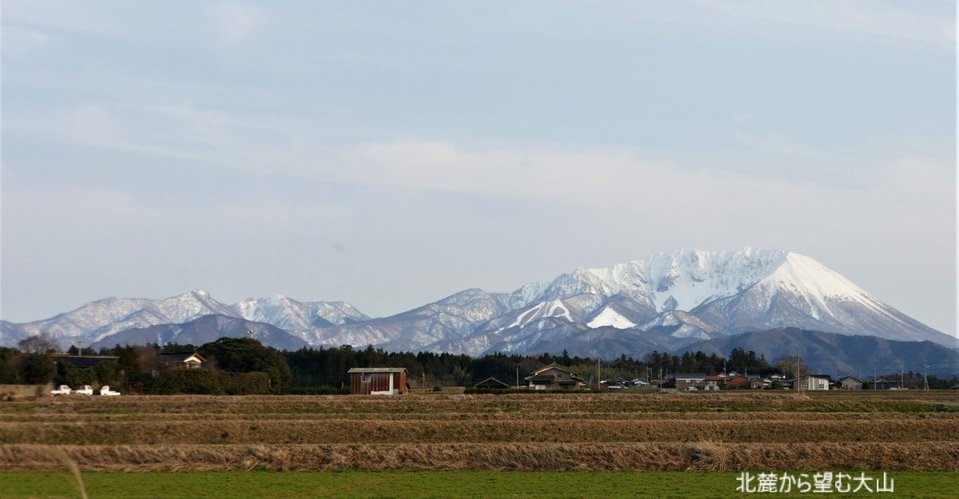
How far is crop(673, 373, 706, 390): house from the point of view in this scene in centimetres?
13838

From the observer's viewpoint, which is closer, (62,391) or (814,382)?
(62,391)

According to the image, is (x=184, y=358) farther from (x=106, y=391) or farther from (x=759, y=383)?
(x=759, y=383)

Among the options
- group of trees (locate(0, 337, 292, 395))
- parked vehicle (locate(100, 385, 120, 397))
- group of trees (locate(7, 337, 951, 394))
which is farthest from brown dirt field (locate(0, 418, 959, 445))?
group of trees (locate(7, 337, 951, 394))

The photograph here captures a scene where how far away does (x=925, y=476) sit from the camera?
79.5 ft

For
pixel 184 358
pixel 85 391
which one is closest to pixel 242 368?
pixel 184 358

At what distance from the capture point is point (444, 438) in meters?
33.0

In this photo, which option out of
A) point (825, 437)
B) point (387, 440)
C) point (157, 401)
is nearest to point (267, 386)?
point (157, 401)

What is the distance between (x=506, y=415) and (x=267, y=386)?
41974 mm

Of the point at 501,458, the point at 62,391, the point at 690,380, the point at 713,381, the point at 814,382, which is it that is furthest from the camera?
the point at 814,382

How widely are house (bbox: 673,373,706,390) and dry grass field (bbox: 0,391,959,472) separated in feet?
282

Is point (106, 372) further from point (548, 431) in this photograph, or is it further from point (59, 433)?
point (548, 431)

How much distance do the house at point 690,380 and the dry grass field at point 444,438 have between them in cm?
8589

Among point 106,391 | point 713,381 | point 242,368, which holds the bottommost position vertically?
point 713,381

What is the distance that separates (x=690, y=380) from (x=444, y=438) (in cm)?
11477
